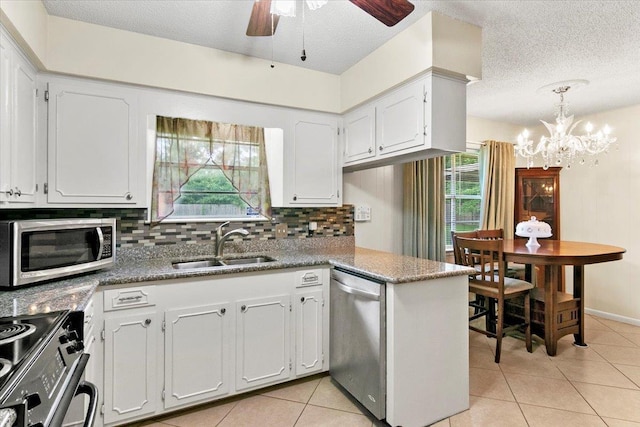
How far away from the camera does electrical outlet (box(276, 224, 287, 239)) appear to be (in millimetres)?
2938

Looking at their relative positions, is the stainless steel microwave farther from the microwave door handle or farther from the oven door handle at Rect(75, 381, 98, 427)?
the oven door handle at Rect(75, 381, 98, 427)

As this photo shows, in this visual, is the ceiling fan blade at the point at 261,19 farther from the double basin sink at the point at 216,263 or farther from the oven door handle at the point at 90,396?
the oven door handle at the point at 90,396

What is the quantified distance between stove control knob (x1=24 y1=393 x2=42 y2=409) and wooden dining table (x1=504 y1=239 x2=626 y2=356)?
3091 mm

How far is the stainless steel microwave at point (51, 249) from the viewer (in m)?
1.53

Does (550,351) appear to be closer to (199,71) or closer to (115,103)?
(199,71)

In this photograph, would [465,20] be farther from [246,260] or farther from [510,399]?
[510,399]

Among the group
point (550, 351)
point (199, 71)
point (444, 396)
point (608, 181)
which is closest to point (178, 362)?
point (444, 396)

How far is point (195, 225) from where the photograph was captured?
2.64 meters

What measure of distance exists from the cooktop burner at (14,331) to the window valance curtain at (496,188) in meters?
4.36

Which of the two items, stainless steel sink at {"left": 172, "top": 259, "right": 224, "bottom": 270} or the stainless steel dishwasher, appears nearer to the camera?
the stainless steel dishwasher

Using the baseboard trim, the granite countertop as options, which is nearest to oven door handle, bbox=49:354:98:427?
the granite countertop

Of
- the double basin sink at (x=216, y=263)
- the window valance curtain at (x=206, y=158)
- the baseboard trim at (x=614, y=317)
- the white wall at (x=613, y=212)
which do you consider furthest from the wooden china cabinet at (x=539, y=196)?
the double basin sink at (x=216, y=263)

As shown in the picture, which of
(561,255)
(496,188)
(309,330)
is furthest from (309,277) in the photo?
(496,188)

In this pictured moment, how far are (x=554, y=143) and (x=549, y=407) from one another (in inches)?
92.6
